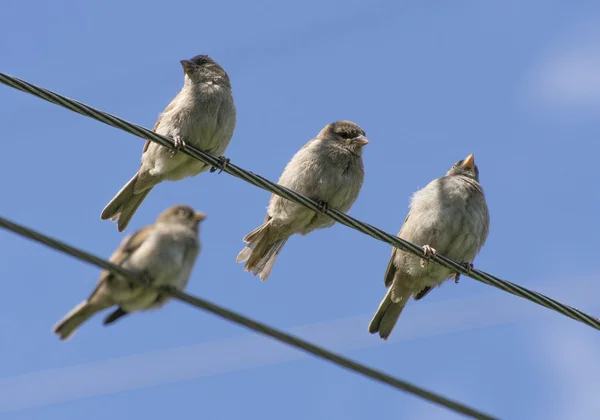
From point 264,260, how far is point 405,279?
1557 mm

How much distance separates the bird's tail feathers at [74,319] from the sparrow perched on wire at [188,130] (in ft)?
12.3

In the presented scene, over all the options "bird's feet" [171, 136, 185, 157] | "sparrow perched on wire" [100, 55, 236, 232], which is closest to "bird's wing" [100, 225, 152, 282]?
"bird's feet" [171, 136, 185, 157]

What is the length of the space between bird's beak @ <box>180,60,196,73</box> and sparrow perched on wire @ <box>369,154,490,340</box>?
279cm

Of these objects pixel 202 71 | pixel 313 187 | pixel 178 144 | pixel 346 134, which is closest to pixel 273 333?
pixel 178 144

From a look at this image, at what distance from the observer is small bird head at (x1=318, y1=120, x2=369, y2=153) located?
11.1m

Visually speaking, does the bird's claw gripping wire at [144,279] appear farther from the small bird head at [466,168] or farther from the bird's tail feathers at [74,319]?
the small bird head at [466,168]

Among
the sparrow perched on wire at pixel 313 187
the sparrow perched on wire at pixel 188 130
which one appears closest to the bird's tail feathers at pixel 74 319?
the sparrow perched on wire at pixel 188 130

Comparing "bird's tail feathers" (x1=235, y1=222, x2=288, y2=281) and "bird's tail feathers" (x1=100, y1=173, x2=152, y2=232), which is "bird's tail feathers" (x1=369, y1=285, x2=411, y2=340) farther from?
"bird's tail feathers" (x1=100, y1=173, x2=152, y2=232)

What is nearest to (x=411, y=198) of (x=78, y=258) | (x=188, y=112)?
(x=188, y=112)

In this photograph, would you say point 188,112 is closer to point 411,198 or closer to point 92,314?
point 411,198

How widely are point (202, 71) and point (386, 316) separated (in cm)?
332

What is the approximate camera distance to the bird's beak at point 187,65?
37.2ft

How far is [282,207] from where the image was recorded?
10.9m

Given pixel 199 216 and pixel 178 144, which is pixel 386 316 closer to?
pixel 178 144
